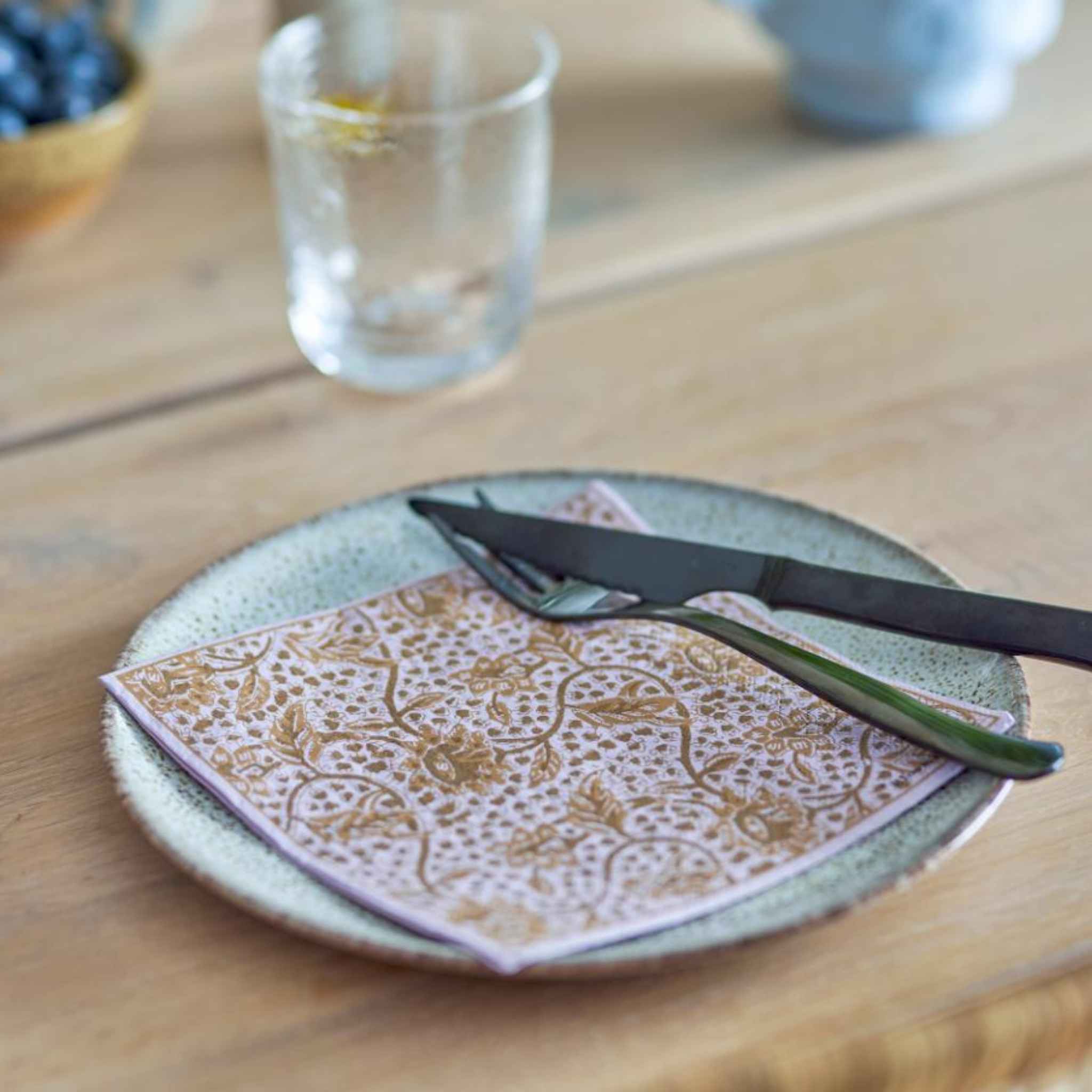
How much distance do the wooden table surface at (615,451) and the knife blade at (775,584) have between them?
0.05 metres

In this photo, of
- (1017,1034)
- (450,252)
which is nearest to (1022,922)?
(1017,1034)

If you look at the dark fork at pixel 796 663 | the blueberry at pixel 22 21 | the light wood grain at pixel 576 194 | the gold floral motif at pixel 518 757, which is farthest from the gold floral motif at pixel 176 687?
the blueberry at pixel 22 21

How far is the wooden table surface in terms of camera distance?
43 cm

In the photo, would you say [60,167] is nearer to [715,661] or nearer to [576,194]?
[576,194]

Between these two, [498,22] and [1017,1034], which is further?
[498,22]

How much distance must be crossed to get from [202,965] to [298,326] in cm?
39

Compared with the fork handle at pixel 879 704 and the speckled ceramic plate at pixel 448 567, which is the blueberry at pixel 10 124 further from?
the fork handle at pixel 879 704

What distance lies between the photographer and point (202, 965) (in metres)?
0.44

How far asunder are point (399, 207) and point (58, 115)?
0.22m

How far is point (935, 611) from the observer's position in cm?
52

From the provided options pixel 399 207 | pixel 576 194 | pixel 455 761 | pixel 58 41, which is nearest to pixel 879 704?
pixel 455 761

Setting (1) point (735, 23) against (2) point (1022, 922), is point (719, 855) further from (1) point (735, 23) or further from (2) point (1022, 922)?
(1) point (735, 23)

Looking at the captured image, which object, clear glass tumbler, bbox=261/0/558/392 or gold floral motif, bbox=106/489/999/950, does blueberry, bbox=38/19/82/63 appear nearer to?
clear glass tumbler, bbox=261/0/558/392

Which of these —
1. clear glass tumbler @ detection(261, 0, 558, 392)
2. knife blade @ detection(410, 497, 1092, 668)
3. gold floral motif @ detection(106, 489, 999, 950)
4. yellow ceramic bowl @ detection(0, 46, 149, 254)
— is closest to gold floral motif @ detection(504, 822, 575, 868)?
gold floral motif @ detection(106, 489, 999, 950)
